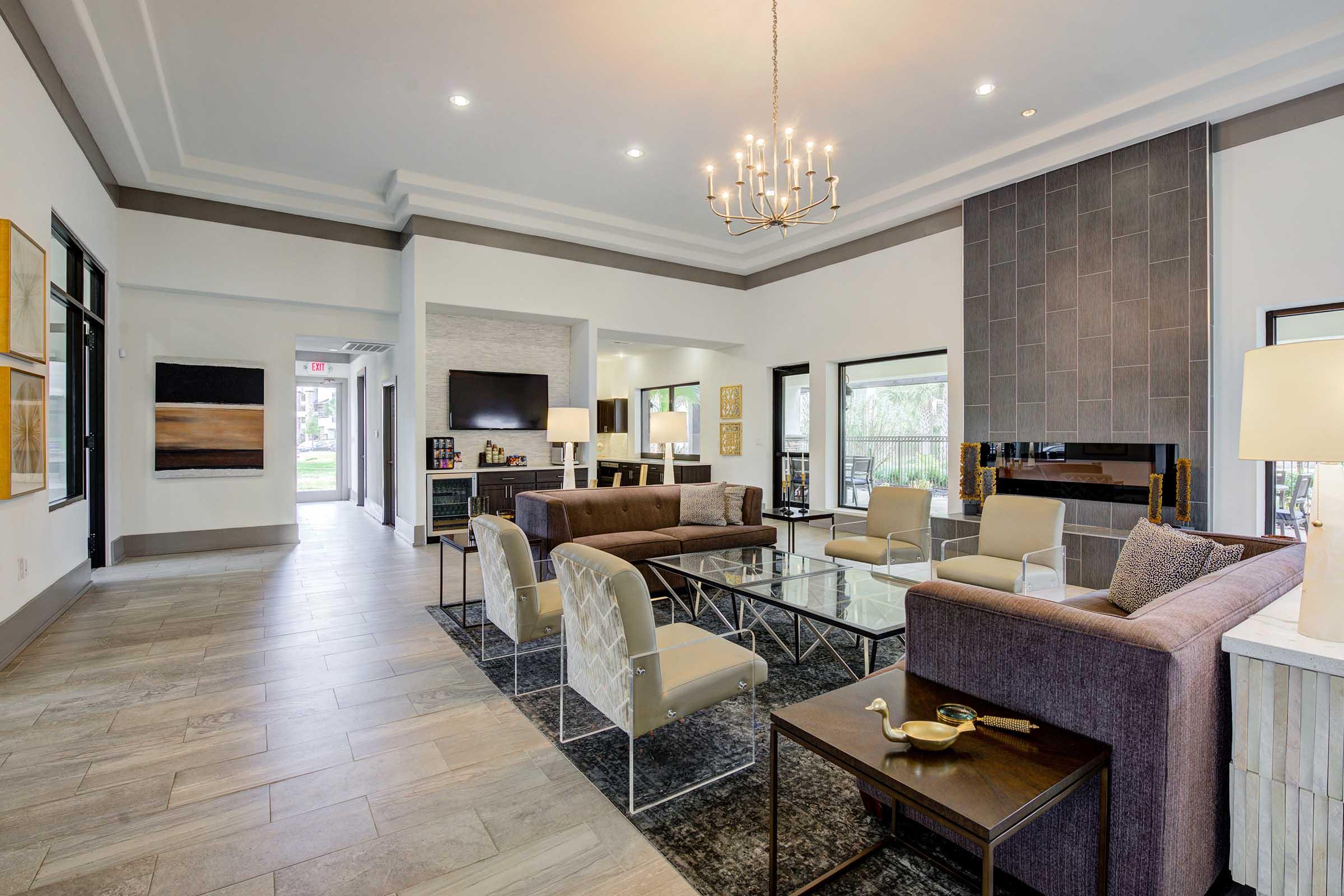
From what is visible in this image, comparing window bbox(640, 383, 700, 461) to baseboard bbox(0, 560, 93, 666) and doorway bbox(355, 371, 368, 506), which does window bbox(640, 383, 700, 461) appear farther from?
baseboard bbox(0, 560, 93, 666)

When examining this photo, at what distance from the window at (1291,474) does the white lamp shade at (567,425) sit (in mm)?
5581

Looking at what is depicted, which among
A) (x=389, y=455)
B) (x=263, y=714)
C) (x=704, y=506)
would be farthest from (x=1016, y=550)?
(x=389, y=455)

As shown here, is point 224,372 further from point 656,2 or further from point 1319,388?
point 1319,388

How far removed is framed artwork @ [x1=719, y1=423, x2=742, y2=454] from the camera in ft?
33.0

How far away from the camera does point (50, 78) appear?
4.13m

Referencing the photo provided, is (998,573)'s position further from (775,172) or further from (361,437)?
(361,437)

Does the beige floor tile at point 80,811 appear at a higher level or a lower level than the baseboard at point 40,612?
lower

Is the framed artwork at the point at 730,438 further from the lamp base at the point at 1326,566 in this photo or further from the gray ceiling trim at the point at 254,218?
the lamp base at the point at 1326,566

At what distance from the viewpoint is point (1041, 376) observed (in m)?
6.02

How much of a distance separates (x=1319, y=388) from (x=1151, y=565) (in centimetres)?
131

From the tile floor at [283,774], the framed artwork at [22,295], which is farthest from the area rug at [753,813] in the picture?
the framed artwork at [22,295]

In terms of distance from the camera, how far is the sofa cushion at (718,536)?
516cm

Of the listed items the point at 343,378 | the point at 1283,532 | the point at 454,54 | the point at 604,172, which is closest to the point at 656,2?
the point at 454,54

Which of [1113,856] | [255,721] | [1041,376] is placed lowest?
[255,721]
